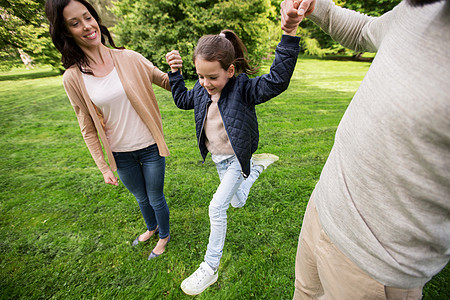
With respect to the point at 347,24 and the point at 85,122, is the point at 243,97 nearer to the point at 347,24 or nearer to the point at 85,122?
the point at 347,24

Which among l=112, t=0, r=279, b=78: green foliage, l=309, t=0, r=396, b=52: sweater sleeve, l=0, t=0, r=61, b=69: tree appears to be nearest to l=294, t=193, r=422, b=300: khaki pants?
l=309, t=0, r=396, b=52: sweater sleeve

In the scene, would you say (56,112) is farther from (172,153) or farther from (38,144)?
(172,153)

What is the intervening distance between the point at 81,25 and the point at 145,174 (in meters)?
1.25

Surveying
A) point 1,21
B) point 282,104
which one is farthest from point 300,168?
point 1,21

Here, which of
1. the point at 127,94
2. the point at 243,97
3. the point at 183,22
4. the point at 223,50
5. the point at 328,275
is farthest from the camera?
the point at 183,22

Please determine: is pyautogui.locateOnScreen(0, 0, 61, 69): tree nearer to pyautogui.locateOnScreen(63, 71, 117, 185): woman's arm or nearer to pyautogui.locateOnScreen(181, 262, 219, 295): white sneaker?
pyautogui.locateOnScreen(63, 71, 117, 185): woman's arm

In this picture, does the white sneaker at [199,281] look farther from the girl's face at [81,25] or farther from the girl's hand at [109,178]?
the girl's face at [81,25]

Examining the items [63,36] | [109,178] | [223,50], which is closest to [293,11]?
[223,50]

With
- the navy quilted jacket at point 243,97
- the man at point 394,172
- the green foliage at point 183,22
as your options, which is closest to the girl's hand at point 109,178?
the navy quilted jacket at point 243,97

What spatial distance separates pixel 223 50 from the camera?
5.17 feet

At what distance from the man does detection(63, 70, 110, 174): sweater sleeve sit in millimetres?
1790

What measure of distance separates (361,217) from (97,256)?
2647 millimetres

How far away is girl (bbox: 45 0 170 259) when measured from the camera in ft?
5.40

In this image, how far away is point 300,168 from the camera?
3.88 meters
